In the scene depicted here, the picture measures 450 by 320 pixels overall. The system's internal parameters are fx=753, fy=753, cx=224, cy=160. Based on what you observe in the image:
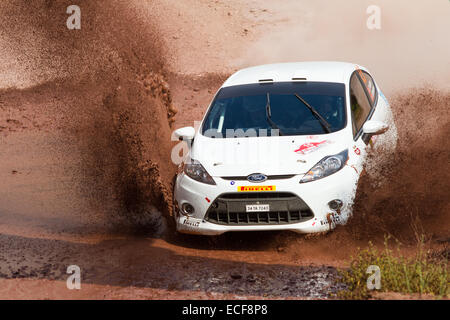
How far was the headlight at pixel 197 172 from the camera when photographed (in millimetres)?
7688

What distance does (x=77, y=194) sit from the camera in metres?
10.9

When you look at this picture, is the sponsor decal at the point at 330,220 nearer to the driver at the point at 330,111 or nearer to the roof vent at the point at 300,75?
the driver at the point at 330,111

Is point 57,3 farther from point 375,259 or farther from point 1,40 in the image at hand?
point 375,259

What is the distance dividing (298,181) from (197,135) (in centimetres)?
165

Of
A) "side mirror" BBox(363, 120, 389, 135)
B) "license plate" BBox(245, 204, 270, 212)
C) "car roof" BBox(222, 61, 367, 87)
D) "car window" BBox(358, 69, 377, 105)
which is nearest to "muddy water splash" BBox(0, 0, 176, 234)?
"car roof" BBox(222, 61, 367, 87)

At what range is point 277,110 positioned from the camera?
8672mm

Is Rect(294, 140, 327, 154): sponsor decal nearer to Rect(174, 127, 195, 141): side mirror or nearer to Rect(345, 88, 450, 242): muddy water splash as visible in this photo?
Rect(345, 88, 450, 242): muddy water splash

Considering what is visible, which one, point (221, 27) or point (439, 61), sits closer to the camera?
point (439, 61)

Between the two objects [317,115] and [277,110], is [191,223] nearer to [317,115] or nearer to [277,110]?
[277,110]

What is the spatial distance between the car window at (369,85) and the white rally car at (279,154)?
36 cm

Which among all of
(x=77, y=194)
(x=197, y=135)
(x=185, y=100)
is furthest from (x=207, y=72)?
(x=197, y=135)

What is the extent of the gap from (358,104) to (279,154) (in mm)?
1660

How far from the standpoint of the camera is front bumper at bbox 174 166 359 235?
7410 millimetres

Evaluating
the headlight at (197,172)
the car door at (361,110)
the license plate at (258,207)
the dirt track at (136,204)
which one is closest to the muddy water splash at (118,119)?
the dirt track at (136,204)
